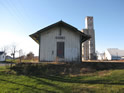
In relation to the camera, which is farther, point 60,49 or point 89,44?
point 89,44

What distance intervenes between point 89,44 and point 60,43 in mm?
31226

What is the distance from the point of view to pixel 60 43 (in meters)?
12.7

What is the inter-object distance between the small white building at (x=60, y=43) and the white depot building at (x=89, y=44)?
27.0 meters

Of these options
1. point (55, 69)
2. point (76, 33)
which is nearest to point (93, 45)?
point (76, 33)

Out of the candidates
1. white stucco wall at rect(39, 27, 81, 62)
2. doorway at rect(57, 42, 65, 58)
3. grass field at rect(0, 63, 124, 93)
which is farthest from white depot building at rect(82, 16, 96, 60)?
grass field at rect(0, 63, 124, 93)

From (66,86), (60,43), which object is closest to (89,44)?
(60,43)

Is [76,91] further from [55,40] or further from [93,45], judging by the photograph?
[93,45]

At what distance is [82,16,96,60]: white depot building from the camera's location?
39688 millimetres

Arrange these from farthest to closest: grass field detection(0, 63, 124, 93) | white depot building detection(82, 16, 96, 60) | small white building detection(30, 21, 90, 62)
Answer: white depot building detection(82, 16, 96, 60)
small white building detection(30, 21, 90, 62)
grass field detection(0, 63, 124, 93)

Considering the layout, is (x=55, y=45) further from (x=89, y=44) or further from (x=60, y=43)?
(x=89, y=44)

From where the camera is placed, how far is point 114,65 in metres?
11.2

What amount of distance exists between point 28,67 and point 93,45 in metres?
35.8

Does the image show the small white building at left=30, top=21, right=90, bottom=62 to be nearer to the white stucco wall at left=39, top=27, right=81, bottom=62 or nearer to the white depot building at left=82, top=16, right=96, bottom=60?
the white stucco wall at left=39, top=27, right=81, bottom=62

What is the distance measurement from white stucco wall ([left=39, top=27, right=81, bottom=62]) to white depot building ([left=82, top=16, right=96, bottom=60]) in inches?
1061
